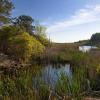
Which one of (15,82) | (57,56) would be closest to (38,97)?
(15,82)

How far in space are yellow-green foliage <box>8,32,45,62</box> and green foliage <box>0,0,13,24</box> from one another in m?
2.83

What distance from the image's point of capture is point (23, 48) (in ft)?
97.2

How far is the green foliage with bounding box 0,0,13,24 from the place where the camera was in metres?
32.2

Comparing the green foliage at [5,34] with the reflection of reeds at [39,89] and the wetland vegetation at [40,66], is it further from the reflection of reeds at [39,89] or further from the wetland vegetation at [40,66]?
the reflection of reeds at [39,89]

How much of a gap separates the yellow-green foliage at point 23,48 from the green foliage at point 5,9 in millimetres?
2835

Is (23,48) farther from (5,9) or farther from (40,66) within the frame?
(40,66)

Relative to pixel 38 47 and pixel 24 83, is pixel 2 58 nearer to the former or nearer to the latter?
pixel 38 47

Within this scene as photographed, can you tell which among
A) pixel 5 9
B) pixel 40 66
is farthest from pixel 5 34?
pixel 40 66

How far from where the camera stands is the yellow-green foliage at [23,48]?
2952 centimetres

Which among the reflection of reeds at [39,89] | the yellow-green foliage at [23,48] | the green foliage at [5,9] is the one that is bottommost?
the reflection of reeds at [39,89]

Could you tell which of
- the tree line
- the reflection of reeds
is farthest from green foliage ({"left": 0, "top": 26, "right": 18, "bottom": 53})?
the reflection of reeds

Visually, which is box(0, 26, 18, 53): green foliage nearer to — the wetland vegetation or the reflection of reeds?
the wetland vegetation

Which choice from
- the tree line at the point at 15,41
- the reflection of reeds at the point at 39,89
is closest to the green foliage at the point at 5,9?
the tree line at the point at 15,41

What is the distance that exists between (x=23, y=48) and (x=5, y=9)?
6075 mm
